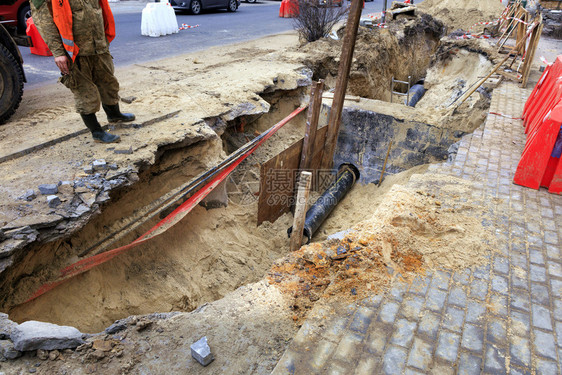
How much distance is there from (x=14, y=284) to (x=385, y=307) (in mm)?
3238

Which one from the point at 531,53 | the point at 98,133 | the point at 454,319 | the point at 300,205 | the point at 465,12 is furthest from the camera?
the point at 465,12

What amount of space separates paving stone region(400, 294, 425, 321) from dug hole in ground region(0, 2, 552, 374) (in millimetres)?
194

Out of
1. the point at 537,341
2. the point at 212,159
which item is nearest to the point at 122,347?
the point at 537,341

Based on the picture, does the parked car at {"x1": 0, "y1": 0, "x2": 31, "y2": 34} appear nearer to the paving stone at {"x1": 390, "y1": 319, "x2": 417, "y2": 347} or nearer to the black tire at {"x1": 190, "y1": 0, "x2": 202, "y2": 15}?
the paving stone at {"x1": 390, "y1": 319, "x2": 417, "y2": 347}

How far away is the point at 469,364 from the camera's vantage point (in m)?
2.17

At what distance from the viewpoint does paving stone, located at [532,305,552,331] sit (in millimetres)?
2428

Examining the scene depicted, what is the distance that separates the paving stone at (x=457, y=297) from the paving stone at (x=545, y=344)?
1.50 ft

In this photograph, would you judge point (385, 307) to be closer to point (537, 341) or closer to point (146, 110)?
point (537, 341)

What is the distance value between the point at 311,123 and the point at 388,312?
434 cm

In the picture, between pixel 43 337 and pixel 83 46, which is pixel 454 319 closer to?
pixel 43 337

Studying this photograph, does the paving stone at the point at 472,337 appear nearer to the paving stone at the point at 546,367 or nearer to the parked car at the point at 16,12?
the paving stone at the point at 546,367

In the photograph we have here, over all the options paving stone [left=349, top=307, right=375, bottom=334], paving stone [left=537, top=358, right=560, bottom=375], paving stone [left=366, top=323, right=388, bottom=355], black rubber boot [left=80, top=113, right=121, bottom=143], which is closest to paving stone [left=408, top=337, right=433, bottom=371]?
paving stone [left=366, top=323, right=388, bottom=355]

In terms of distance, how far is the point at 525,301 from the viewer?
2.61 m

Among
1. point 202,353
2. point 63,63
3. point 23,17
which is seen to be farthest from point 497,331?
point 23,17
